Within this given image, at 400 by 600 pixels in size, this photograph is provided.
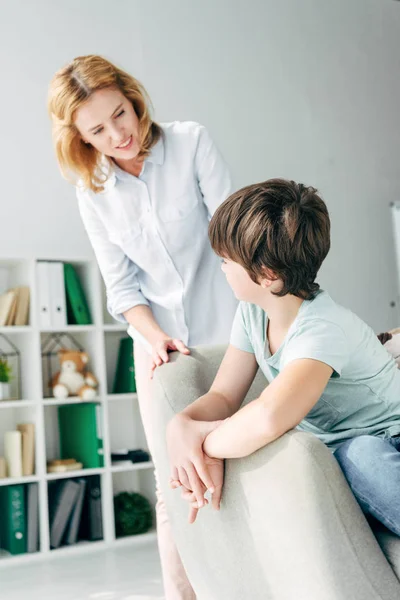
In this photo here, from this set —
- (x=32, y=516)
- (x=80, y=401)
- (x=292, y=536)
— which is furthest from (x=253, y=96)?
(x=292, y=536)

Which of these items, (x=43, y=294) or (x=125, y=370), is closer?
(x=43, y=294)

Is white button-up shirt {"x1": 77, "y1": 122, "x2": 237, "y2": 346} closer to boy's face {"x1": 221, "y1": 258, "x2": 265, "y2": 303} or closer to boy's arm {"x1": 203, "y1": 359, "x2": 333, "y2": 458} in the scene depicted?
boy's face {"x1": 221, "y1": 258, "x2": 265, "y2": 303}

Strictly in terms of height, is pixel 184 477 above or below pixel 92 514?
above

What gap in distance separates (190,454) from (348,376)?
284 mm

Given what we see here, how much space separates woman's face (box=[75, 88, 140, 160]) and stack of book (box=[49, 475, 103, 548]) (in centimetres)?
194

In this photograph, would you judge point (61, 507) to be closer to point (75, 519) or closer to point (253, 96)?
point (75, 519)

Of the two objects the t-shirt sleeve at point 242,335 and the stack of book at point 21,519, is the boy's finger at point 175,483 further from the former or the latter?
the stack of book at point 21,519

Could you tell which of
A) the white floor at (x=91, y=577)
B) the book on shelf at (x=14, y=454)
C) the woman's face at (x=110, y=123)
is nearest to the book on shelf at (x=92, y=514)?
the white floor at (x=91, y=577)

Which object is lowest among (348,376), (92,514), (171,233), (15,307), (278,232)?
(92,514)

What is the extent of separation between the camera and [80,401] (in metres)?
3.35

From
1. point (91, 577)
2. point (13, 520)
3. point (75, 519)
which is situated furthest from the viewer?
point (75, 519)

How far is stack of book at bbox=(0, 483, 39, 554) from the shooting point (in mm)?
3189

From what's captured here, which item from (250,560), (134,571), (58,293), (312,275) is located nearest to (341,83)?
(58,293)

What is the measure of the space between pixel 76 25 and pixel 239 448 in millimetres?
3206
